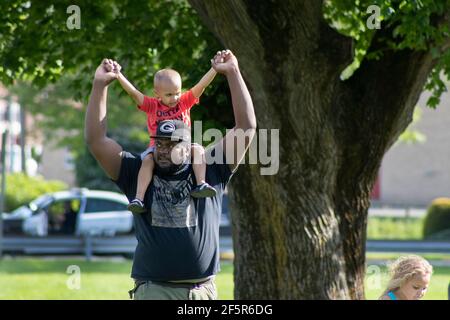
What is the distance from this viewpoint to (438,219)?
28438mm

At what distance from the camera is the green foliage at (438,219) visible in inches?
1116

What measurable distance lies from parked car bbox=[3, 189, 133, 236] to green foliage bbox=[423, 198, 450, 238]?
8.91 m

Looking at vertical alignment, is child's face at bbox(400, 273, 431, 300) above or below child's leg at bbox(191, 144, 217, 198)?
below

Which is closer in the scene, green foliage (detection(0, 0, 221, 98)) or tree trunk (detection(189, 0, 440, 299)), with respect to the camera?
tree trunk (detection(189, 0, 440, 299))

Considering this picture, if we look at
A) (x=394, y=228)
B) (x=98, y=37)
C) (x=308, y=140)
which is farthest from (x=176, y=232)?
(x=394, y=228)

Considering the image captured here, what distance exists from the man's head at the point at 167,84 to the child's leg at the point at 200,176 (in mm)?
379

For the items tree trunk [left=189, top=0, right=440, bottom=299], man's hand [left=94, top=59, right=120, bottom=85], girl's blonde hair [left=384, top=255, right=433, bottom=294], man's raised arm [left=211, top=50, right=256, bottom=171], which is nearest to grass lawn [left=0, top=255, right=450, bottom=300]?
tree trunk [left=189, top=0, right=440, bottom=299]

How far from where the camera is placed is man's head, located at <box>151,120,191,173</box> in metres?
4.91

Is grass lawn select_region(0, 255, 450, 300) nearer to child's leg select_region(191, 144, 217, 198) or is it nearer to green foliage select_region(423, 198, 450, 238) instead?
child's leg select_region(191, 144, 217, 198)

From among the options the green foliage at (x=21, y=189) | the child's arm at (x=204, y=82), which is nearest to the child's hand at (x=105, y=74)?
the child's arm at (x=204, y=82)

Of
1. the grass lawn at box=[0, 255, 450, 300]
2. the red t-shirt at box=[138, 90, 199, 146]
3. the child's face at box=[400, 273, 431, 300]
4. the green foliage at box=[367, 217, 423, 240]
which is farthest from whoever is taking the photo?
the green foliage at box=[367, 217, 423, 240]

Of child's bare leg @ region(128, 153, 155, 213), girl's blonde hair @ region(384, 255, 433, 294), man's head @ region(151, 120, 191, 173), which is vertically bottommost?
girl's blonde hair @ region(384, 255, 433, 294)
